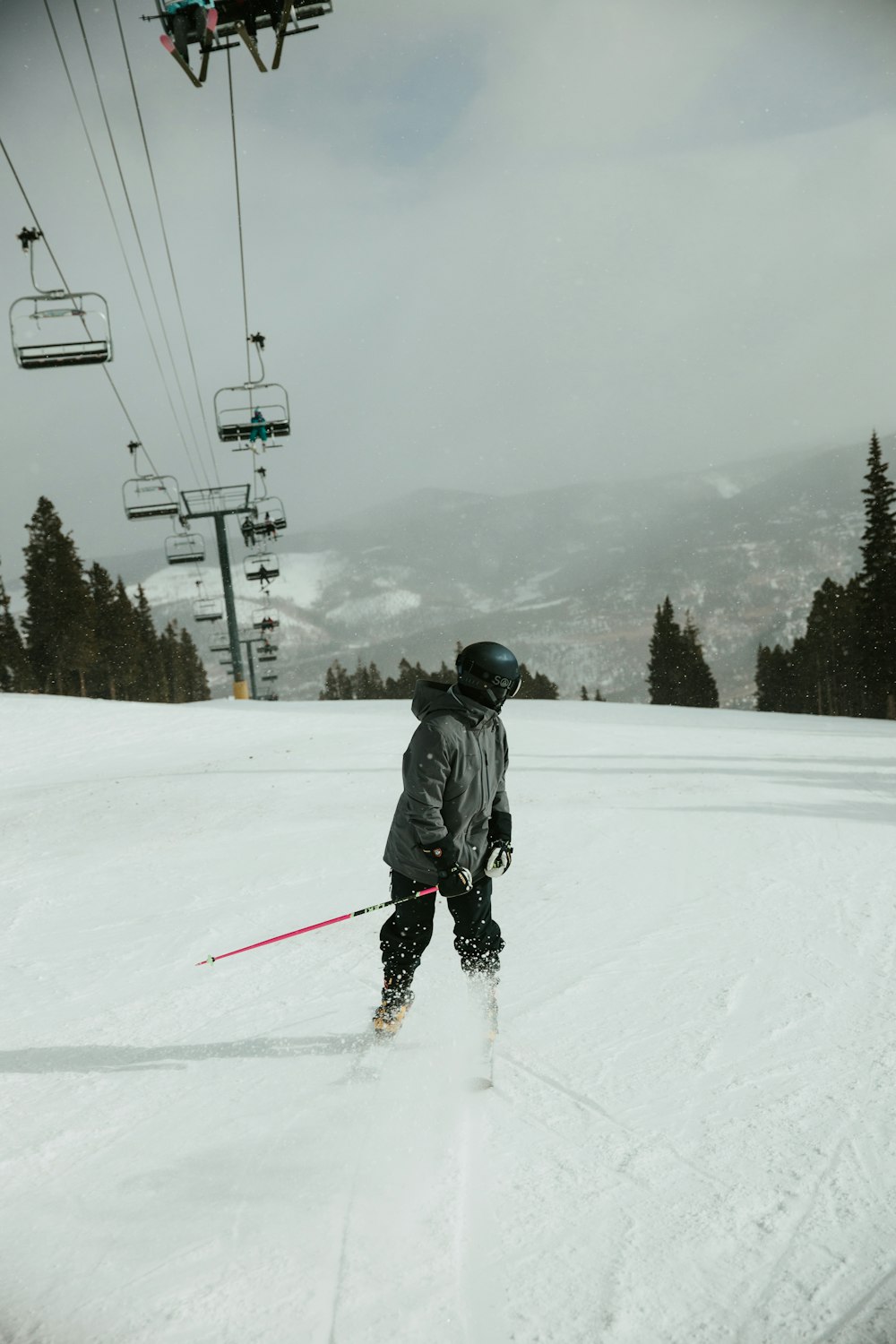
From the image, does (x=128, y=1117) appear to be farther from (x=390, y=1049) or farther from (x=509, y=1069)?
(x=509, y=1069)

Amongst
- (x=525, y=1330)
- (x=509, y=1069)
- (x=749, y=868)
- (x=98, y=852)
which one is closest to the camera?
(x=525, y=1330)

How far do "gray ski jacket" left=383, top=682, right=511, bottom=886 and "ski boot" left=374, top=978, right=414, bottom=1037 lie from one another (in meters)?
0.64

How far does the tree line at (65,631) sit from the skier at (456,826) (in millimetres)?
59816

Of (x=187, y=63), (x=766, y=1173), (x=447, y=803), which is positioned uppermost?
(x=187, y=63)

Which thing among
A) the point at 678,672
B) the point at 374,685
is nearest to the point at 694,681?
the point at 678,672

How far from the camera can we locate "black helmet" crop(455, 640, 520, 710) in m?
4.19

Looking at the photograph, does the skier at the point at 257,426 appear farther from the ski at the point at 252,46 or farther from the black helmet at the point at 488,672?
the black helmet at the point at 488,672

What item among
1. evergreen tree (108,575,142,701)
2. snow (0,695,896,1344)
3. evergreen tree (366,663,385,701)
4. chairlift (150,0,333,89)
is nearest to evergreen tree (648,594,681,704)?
evergreen tree (108,575,142,701)

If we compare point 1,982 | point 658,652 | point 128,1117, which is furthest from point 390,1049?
point 658,652

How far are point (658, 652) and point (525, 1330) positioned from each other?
74427 mm

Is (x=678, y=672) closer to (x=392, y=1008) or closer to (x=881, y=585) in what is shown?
(x=881, y=585)

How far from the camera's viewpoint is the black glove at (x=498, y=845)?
444 cm

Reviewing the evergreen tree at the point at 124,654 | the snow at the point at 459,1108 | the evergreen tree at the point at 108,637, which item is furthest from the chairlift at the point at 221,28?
the evergreen tree at the point at 124,654

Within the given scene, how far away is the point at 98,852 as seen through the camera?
9.58 metres
